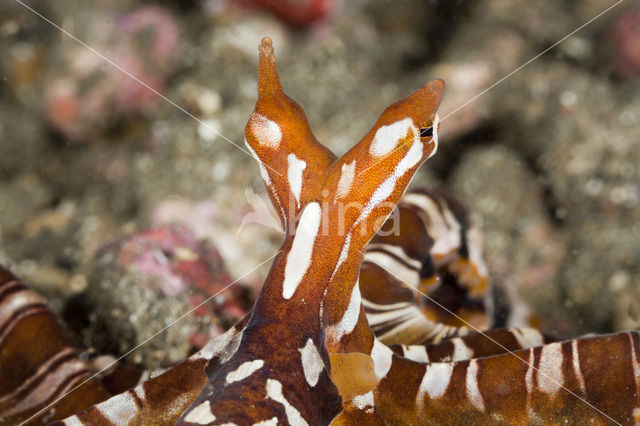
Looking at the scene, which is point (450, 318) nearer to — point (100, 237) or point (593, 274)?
point (593, 274)

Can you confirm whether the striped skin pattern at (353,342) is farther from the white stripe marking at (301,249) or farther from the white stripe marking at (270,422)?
the white stripe marking at (270,422)

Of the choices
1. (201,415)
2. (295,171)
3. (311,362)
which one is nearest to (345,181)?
(295,171)

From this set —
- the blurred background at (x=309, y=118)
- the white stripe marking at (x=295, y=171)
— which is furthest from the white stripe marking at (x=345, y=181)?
the blurred background at (x=309, y=118)

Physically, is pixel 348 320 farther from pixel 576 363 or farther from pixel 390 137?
pixel 576 363

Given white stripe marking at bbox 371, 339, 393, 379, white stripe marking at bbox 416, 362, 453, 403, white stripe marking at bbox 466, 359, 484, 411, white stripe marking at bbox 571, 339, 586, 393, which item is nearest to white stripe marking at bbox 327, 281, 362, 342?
white stripe marking at bbox 371, 339, 393, 379

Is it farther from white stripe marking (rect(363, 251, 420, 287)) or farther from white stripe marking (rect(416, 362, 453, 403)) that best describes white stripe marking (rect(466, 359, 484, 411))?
white stripe marking (rect(363, 251, 420, 287))

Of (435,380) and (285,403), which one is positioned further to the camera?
(435,380)

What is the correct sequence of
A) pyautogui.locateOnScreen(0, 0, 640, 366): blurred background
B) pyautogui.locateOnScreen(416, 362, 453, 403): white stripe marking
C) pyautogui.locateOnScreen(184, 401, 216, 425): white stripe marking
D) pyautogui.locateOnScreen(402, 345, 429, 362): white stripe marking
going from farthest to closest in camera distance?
pyautogui.locateOnScreen(0, 0, 640, 366): blurred background, pyautogui.locateOnScreen(402, 345, 429, 362): white stripe marking, pyautogui.locateOnScreen(416, 362, 453, 403): white stripe marking, pyautogui.locateOnScreen(184, 401, 216, 425): white stripe marking

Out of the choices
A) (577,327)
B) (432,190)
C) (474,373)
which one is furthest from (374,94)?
(474,373)
